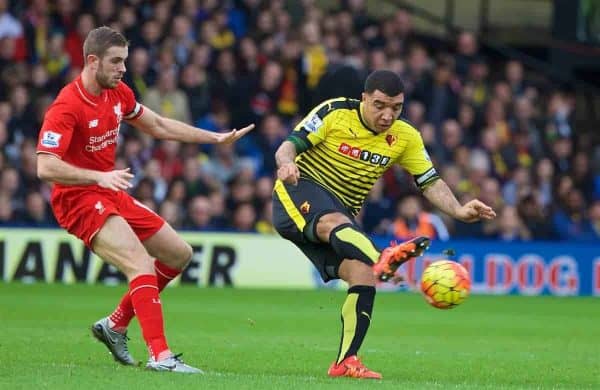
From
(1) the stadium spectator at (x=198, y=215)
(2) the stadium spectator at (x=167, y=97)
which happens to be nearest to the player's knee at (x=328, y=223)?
(1) the stadium spectator at (x=198, y=215)

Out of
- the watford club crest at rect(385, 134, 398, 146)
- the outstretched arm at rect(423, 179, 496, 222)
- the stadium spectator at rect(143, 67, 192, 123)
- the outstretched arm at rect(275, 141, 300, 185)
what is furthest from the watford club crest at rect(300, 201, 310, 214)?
the stadium spectator at rect(143, 67, 192, 123)

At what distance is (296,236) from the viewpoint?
1023 centimetres

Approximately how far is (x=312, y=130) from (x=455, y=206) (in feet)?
4.06

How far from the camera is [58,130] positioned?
9.55m

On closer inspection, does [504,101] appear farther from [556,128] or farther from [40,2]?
[40,2]

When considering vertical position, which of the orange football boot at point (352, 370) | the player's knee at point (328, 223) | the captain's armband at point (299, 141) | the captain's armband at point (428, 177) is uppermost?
the captain's armband at point (299, 141)

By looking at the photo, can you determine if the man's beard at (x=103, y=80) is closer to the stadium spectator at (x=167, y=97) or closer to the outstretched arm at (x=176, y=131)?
the outstretched arm at (x=176, y=131)

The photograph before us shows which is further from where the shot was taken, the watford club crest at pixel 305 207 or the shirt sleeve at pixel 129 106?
the shirt sleeve at pixel 129 106

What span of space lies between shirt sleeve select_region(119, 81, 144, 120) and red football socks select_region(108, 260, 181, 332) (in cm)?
114

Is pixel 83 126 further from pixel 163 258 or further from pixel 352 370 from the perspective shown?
pixel 352 370

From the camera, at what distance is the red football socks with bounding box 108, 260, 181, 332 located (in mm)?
10484

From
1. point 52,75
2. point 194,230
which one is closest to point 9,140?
point 52,75

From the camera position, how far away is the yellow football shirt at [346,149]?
1029cm

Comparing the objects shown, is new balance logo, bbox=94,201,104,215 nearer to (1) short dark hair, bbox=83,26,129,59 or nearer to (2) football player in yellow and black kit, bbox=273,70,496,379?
(1) short dark hair, bbox=83,26,129,59
